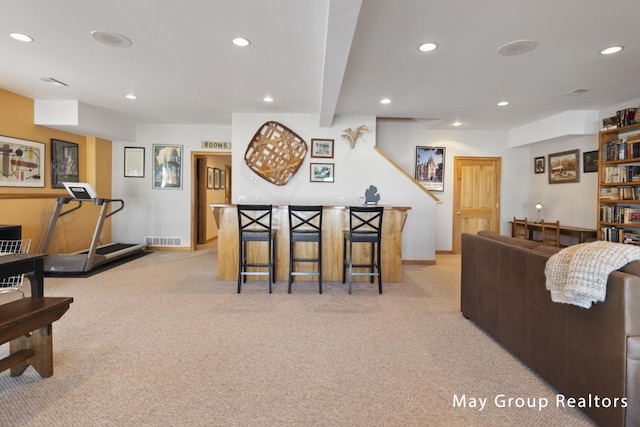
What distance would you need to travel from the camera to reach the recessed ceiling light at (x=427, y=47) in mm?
2904

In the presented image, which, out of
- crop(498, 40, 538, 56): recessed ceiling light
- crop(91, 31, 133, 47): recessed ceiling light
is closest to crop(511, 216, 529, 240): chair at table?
crop(498, 40, 538, 56): recessed ceiling light

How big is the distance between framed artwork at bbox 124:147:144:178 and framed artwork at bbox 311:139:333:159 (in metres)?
3.66

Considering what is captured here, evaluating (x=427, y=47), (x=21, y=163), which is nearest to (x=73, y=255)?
(x=21, y=163)

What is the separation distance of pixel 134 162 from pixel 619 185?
827cm

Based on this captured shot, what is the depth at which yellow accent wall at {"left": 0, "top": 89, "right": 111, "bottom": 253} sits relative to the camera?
4.46m

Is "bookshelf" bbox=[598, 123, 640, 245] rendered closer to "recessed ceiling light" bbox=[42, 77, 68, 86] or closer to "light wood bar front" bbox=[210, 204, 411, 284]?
"light wood bar front" bbox=[210, 204, 411, 284]

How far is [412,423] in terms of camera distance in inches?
63.7

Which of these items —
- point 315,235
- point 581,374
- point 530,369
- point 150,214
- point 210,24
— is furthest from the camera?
point 150,214

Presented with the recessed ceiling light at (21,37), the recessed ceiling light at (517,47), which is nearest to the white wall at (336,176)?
the recessed ceiling light at (517,47)

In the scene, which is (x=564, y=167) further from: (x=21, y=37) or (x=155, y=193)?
(x=155, y=193)

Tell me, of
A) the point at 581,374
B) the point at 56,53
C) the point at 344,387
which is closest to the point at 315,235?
the point at 344,387

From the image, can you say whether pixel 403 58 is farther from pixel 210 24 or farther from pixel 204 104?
pixel 204 104

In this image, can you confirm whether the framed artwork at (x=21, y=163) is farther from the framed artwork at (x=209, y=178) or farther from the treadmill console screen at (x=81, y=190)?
the framed artwork at (x=209, y=178)

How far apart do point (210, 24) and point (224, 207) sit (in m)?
2.18
